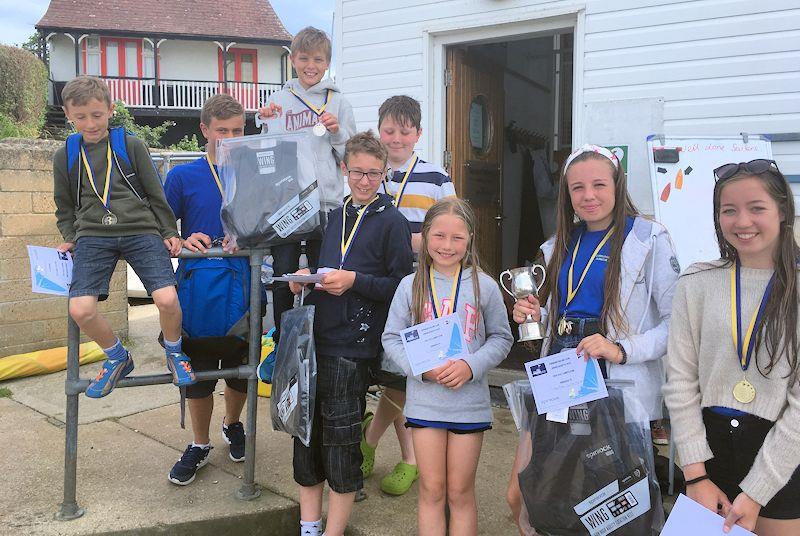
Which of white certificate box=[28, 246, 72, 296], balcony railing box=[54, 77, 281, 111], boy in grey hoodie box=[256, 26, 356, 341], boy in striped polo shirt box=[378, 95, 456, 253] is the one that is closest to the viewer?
white certificate box=[28, 246, 72, 296]

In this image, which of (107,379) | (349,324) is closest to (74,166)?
(107,379)

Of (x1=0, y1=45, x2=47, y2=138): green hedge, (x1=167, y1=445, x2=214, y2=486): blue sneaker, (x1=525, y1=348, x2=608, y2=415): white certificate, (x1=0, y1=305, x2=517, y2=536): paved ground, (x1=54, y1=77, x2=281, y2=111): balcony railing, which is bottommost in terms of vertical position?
(x1=0, y1=305, x2=517, y2=536): paved ground

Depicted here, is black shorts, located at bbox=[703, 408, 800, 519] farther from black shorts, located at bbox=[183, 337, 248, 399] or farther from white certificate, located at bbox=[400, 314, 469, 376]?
black shorts, located at bbox=[183, 337, 248, 399]

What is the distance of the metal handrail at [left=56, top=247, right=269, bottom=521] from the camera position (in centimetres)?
285

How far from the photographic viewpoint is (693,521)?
1.77 metres

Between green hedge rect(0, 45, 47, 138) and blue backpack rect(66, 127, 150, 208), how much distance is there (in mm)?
16423

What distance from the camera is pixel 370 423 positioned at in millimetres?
3363

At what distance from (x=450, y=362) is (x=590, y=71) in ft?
10.8

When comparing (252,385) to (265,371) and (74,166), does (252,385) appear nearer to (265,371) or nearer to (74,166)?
(265,371)

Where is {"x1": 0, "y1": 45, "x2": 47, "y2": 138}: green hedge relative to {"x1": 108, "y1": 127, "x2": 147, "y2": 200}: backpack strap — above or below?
above

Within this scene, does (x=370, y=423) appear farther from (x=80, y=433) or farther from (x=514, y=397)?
(x=80, y=433)

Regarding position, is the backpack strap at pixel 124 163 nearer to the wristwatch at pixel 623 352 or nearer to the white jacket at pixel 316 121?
the white jacket at pixel 316 121

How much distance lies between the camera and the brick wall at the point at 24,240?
5453 mm

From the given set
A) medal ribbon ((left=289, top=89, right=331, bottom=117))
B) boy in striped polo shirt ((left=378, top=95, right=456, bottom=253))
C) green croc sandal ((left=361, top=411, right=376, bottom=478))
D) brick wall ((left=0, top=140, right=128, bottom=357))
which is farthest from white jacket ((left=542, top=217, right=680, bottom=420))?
brick wall ((left=0, top=140, right=128, bottom=357))
